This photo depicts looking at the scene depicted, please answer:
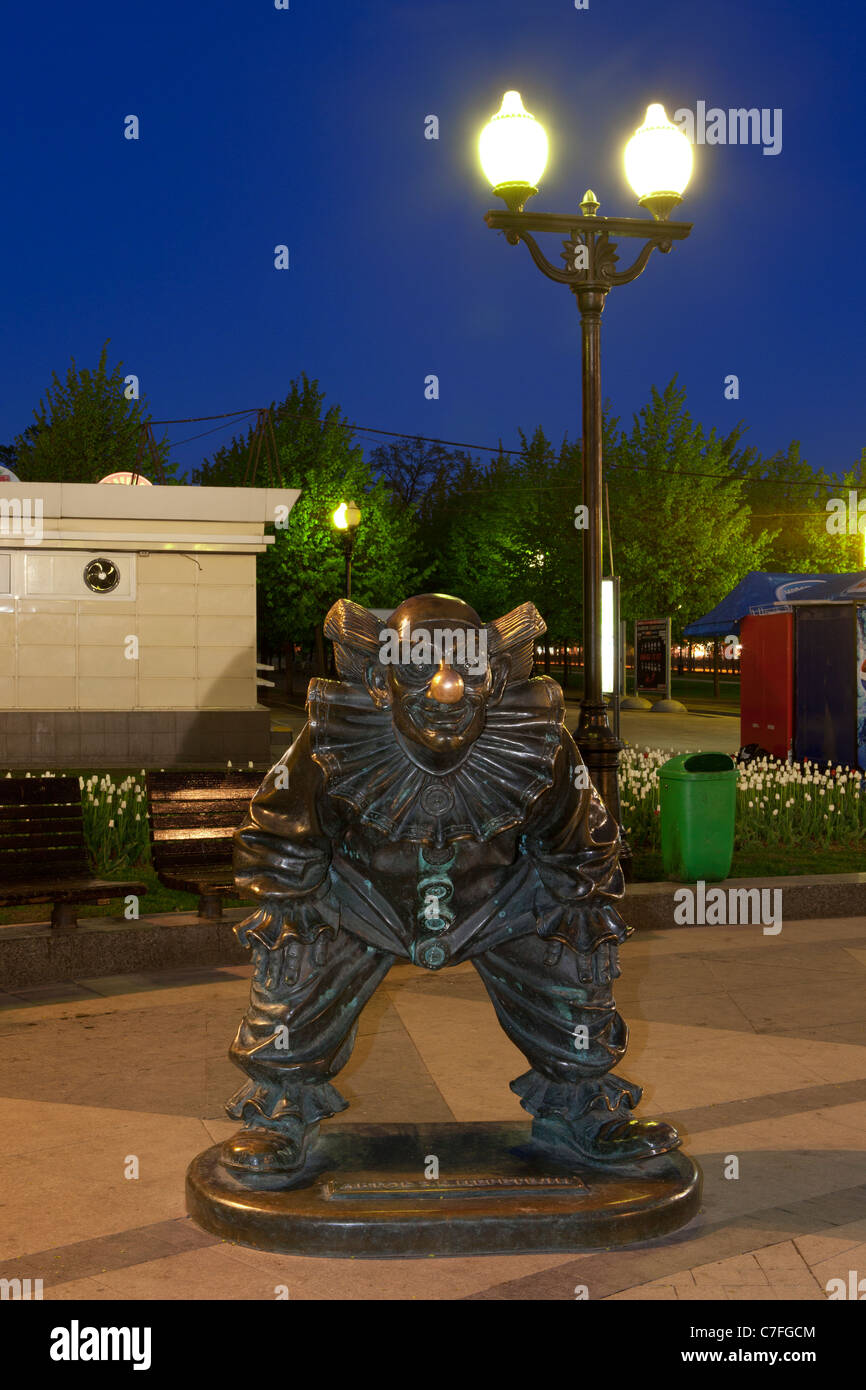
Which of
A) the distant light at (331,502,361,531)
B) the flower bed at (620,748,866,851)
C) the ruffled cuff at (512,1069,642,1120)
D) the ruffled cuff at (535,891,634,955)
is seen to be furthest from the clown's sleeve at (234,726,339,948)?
the distant light at (331,502,361,531)

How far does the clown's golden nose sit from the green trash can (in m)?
6.01

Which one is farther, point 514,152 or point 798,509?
point 798,509

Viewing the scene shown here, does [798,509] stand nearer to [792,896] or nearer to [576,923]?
[792,896]

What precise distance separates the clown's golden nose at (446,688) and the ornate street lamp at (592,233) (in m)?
5.52

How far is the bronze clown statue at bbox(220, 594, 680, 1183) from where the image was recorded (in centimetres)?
366

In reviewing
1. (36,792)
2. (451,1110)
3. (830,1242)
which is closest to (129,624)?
(36,792)

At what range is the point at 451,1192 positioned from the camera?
3818mm

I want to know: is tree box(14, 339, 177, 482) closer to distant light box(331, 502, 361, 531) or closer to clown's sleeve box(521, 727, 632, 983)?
distant light box(331, 502, 361, 531)

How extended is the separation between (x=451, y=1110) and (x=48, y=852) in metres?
3.63

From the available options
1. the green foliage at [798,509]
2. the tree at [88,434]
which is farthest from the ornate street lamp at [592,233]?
the green foliage at [798,509]

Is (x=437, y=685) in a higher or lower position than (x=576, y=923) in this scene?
higher

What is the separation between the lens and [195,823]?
8.41m

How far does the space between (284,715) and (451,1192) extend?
3074 centimetres

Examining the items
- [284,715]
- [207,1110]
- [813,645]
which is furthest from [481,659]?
[284,715]
